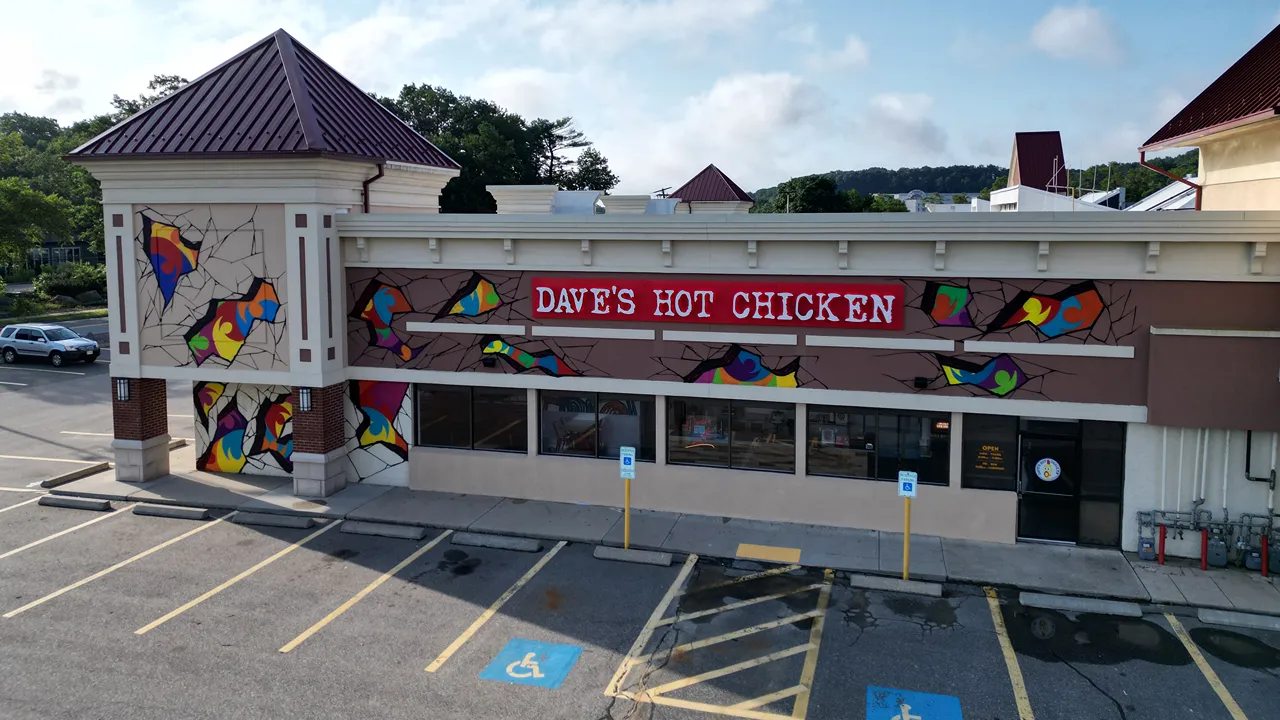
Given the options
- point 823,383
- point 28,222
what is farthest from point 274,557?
point 28,222

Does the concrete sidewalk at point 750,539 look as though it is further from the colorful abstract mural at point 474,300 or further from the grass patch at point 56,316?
the grass patch at point 56,316

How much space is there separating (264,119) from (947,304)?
13917 mm

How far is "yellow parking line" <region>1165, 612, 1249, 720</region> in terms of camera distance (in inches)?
437

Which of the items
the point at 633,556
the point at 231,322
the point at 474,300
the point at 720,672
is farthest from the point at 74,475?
the point at 720,672

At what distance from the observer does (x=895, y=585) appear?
580 inches

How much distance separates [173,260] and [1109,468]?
736 inches

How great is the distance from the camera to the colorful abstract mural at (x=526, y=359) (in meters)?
18.8

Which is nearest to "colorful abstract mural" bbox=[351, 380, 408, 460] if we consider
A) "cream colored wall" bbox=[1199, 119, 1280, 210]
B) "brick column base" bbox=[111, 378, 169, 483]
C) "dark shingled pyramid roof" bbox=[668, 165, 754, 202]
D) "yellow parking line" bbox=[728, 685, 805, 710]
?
"brick column base" bbox=[111, 378, 169, 483]

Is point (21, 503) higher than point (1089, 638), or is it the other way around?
point (21, 503)

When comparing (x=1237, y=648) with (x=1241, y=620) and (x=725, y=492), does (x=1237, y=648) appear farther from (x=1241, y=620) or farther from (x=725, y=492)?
(x=725, y=492)

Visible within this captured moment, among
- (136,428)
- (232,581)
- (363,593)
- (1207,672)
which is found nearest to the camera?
(1207,672)

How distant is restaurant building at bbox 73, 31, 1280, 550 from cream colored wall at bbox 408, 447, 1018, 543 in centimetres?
5

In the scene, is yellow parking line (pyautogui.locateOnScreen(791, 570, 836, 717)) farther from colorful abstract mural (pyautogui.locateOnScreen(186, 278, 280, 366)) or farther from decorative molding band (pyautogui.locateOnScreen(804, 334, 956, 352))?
colorful abstract mural (pyautogui.locateOnScreen(186, 278, 280, 366))

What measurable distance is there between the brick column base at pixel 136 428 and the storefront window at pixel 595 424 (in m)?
8.65
